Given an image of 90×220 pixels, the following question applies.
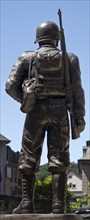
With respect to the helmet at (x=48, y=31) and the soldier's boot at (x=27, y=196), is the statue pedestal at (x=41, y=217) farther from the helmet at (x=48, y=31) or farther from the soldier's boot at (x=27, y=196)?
the helmet at (x=48, y=31)

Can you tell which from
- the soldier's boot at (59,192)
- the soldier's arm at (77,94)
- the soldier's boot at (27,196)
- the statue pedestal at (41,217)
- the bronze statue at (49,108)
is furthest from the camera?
the soldier's arm at (77,94)

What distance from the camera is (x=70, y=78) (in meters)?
7.69

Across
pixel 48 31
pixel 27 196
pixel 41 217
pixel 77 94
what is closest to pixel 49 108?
pixel 77 94

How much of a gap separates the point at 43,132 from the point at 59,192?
93 centimetres

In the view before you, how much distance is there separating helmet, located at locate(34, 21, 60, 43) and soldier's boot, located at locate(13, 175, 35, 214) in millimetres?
2120

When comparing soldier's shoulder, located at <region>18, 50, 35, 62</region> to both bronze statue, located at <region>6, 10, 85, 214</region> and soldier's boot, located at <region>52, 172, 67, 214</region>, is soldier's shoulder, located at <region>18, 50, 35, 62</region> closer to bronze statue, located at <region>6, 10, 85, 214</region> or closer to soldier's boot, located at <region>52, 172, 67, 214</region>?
bronze statue, located at <region>6, 10, 85, 214</region>

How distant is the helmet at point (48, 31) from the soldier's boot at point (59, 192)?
208cm

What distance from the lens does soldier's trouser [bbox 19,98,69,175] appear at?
7457 millimetres

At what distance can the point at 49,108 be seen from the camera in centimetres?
754

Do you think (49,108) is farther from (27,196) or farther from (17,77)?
(27,196)

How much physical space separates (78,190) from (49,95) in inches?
3955

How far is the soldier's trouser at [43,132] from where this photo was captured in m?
7.46

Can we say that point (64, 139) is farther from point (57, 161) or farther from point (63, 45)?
point (63, 45)

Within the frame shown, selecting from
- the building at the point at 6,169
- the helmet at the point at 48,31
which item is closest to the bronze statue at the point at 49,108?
the helmet at the point at 48,31
